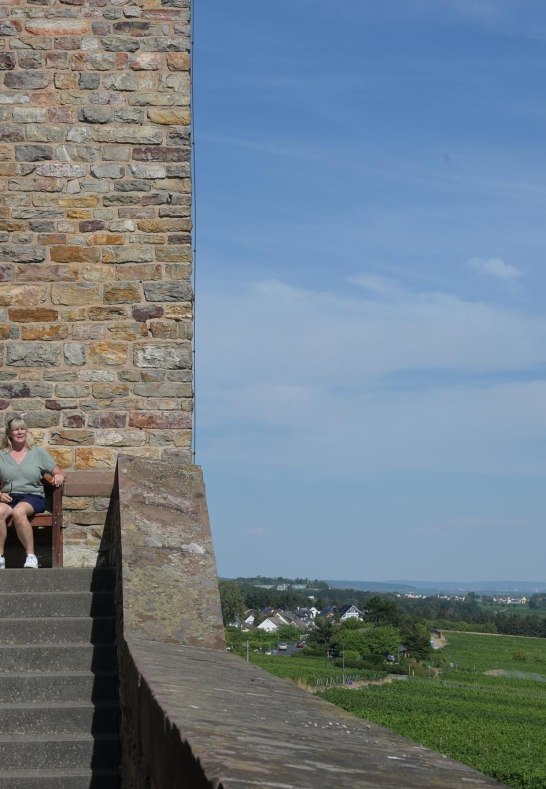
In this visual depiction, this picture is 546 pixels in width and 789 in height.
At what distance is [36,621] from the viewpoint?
15.4ft

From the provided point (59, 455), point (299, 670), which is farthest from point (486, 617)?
point (59, 455)

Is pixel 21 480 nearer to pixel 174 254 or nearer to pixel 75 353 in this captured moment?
pixel 75 353

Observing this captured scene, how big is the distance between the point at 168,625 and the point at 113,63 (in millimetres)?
4047

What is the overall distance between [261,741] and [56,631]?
2.97m

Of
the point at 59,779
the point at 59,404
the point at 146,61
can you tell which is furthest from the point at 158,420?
the point at 59,779

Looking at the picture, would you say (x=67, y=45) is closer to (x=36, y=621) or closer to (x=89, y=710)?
(x=36, y=621)

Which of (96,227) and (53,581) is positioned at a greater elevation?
(96,227)

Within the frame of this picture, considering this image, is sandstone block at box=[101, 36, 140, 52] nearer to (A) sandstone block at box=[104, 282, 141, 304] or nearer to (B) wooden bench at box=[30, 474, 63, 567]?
(A) sandstone block at box=[104, 282, 141, 304]

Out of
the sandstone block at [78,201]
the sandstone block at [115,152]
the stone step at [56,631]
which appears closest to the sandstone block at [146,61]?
the sandstone block at [115,152]

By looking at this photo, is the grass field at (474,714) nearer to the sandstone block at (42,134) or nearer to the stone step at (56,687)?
the sandstone block at (42,134)

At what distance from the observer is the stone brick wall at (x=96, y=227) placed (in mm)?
6391

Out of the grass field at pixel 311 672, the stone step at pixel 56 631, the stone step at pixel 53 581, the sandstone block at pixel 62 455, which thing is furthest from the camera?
the grass field at pixel 311 672

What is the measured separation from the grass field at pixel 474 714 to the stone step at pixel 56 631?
2173cm

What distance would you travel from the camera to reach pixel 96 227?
652 cm
